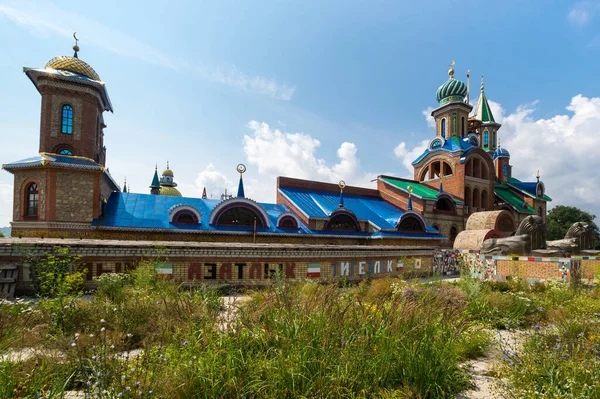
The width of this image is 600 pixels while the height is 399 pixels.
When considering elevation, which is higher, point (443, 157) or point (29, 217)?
point (443, 157)

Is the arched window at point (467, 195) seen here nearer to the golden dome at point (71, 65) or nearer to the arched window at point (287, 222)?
the arched window at point (287, 222)

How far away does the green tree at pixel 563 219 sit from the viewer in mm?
53625

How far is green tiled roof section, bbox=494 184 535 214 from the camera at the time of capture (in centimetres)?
3650

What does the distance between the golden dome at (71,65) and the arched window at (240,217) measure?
Answer: 1052 centimetres

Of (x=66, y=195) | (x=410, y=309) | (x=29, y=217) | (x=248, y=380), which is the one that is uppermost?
(x=66, y=195)

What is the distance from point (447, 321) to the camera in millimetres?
4332

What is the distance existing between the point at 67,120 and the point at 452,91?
34.9 meters

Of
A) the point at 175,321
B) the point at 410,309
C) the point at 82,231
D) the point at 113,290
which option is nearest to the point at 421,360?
the point at 410,309

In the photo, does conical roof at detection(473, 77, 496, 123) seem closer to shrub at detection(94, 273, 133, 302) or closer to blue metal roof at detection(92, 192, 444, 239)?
blue metal roof at detection(92, 192, 444, 239)

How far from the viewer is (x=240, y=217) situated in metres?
18.2

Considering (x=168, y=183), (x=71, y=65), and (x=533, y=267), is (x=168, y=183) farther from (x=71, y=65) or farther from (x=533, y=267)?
(x=533, y=267)

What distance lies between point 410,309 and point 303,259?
249 inches

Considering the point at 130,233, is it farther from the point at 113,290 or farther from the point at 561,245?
the point at 561,245

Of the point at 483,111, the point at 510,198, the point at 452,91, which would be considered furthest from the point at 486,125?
the point at 452,91
